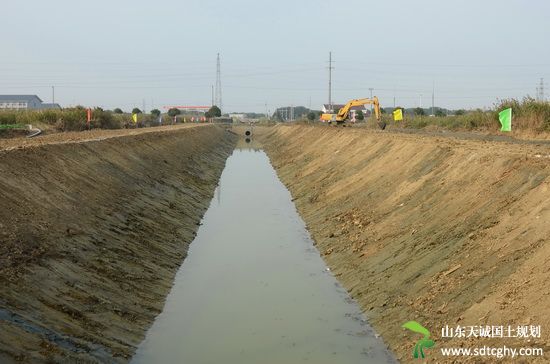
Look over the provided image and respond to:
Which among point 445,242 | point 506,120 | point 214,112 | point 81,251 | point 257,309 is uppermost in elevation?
point 214,112

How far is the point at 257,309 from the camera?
38.6 ft

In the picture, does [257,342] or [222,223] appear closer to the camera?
[257,342]

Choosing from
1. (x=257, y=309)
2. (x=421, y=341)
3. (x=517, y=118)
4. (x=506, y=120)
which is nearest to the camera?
(x=421, y=341)

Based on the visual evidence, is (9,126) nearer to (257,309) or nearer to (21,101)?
(257,309)

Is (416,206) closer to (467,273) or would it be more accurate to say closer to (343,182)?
(467,273)

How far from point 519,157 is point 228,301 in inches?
315

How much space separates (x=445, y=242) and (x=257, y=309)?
169 inches

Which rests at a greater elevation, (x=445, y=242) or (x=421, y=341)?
(x=445, y=242)

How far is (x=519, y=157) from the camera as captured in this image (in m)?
13.4

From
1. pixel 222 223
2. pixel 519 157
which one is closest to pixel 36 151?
pixel 222 223

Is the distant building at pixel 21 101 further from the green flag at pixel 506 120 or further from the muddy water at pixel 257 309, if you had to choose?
the muddy water at pixel 257 309

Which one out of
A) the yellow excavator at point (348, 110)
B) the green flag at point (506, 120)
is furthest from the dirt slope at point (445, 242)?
the yellow excavator at point (348, 110)

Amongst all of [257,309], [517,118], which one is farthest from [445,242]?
[517,118]

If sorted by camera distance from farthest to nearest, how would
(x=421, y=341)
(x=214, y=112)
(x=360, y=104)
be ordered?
1. (x=214, y=112)
2. (x=360, y=104)
3. (x=421, y=341)
